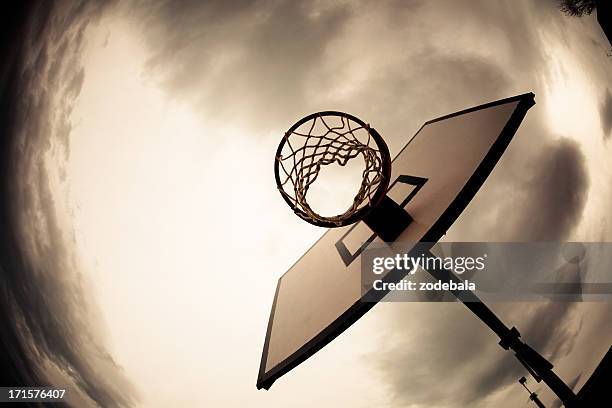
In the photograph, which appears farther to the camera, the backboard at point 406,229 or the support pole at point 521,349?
the support pole at point 521,349

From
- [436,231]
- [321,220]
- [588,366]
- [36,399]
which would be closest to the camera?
[436,231]

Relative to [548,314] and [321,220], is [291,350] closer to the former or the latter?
[321,220]

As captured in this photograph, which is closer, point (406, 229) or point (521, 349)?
point (406, 229)

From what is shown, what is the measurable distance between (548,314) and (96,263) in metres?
18.6

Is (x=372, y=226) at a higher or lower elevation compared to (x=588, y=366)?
higher

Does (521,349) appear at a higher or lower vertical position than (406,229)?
lower

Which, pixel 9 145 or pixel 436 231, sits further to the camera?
pixel 9 145

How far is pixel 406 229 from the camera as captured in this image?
190 centimetres

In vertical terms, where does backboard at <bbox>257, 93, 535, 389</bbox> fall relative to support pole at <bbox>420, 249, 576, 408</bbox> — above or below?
above

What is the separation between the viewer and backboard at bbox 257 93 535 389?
5.33 feet

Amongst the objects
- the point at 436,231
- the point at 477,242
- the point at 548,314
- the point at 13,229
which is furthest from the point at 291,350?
the point at 548,314

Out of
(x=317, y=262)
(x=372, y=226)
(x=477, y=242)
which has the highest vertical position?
(x=317, y=262)

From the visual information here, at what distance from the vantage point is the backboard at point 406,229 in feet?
5.33

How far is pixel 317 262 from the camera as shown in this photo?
2.85 metres
